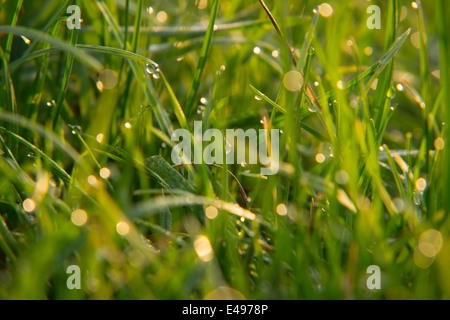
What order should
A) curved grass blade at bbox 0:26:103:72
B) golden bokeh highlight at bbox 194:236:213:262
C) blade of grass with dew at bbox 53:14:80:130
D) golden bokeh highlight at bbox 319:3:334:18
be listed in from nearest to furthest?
1. golden bokeh highlight at bbox 194:236:213:262
2. curved grass blade at bbox 0:26:103:72
3. blade of grass with dew at bbox 53:14:80:130
4. golden bokeh highlight at bbox 319:3:334:18

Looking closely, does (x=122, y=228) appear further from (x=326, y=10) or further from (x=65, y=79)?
(x=326, y=10)

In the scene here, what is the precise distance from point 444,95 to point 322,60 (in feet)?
0.70

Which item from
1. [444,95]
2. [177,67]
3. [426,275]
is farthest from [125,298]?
[177,67]

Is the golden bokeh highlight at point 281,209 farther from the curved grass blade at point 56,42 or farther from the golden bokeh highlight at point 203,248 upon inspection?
the curved grass blade at point 56,42

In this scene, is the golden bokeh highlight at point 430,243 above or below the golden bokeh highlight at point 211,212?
below

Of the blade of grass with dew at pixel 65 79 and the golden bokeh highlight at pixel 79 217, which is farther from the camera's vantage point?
the blade of grass with dew at pixel 65 79

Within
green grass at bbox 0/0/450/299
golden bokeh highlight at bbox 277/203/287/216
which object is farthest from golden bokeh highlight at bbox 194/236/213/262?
golden bokeh highlight at bbox 277/203/287/216

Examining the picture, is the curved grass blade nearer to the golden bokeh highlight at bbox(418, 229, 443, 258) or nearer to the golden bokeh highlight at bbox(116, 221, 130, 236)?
the golden bokeh highlight at bbox(116, 221, 130, 236)

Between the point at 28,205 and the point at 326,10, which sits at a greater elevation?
the point at 326,10

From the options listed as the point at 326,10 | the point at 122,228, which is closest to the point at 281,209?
the point at 122,228

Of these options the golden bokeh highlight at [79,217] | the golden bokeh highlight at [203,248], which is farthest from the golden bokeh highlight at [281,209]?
the golden bokeh highlight at [79,217]

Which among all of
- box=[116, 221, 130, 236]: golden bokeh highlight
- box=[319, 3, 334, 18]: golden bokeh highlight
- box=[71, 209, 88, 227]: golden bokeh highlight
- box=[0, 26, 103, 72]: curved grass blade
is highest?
box=[319, 3, 334, 18]: golden bokeh highlight

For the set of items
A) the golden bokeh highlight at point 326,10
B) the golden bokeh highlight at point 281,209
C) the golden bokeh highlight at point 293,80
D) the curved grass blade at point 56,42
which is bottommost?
the golden bokeh highlight at point 281,209
